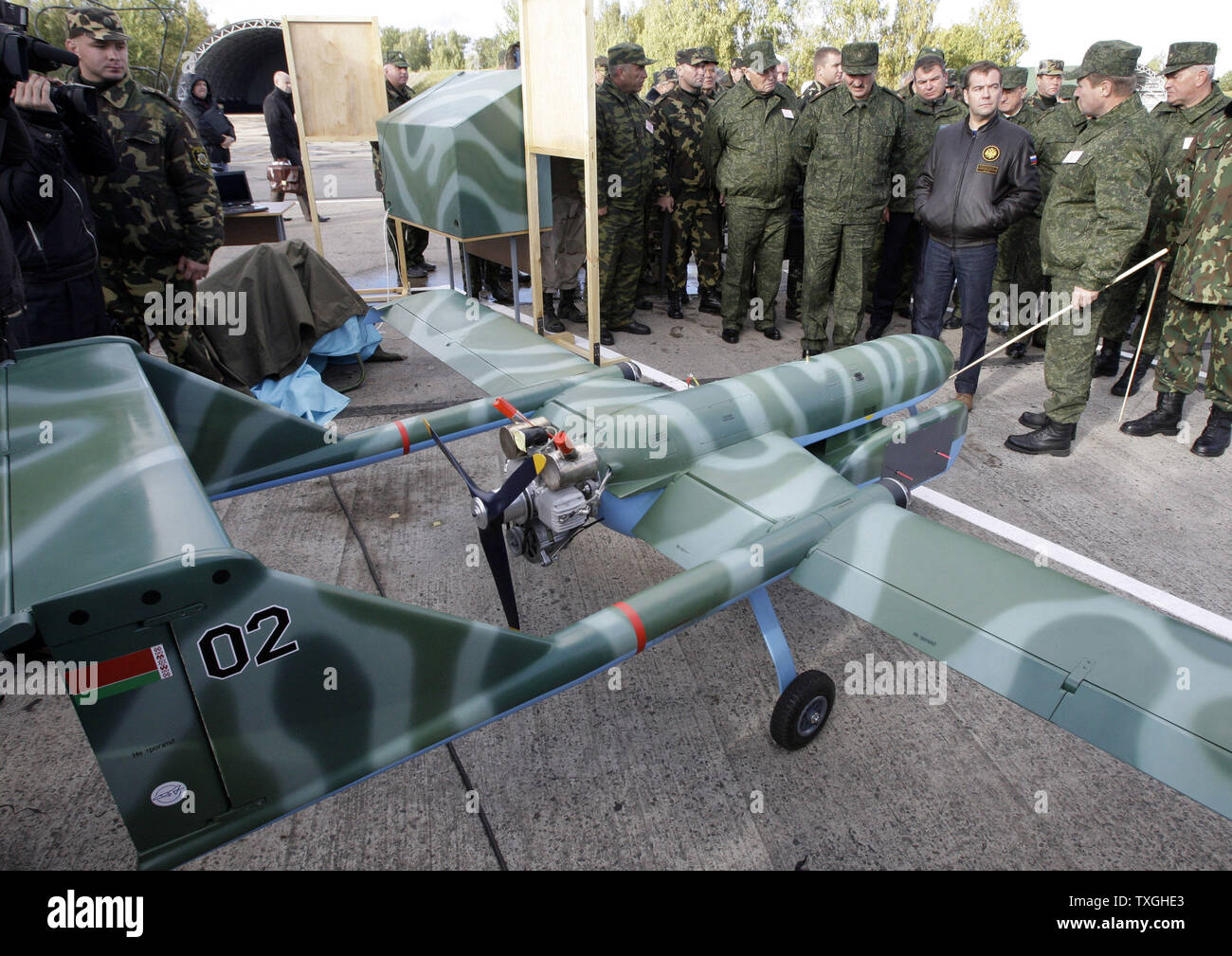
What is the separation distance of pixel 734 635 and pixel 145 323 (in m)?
5.26

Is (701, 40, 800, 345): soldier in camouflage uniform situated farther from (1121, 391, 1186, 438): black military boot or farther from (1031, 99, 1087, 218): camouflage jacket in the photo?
(1121, 391, 1186, 438): black military boot

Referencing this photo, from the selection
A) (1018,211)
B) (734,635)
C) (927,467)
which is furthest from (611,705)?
(1018,211)

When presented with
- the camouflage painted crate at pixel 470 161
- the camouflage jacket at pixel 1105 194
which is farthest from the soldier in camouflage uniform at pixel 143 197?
the camouflage jacket at pixel 1105 194

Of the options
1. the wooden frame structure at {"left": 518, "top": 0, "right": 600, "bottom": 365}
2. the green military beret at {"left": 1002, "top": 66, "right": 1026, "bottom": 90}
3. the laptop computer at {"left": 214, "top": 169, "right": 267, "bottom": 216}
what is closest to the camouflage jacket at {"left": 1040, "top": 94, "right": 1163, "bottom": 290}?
the wooden frame structure at {"left": 518, "top": 0, "right": 600, "bottom": 365}

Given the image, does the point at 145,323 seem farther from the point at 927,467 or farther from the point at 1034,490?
the point at 1034,490

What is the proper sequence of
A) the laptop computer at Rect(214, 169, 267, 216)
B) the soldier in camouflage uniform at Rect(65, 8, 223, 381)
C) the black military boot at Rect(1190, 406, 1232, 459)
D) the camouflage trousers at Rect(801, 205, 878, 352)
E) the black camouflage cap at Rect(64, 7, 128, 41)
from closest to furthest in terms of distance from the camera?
the black camouflage cap at Rect(64, 7, 128, 41)
the soldier in camouflage uniform at Rect(65, 8, 223, 381)
the black military boot at Rect(1190, 406, 1232, 459)
the camouflage trousers at Rect(801, 205, 878, 352)
the laptop computer at Rect(214, 169, 267, 216)

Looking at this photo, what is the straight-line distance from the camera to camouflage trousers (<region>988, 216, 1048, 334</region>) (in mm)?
8281

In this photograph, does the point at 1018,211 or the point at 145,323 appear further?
the point at 1018,211

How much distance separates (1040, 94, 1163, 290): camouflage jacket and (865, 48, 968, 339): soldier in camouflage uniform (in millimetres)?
2309

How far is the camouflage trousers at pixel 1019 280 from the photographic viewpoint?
8.28 m

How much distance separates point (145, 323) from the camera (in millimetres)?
6000

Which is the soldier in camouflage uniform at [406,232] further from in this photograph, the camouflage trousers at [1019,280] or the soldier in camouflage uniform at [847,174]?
the camouflage trousers at [1019,280]

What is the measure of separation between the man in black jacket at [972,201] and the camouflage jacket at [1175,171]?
1.48 meters

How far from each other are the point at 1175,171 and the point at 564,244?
625cm
